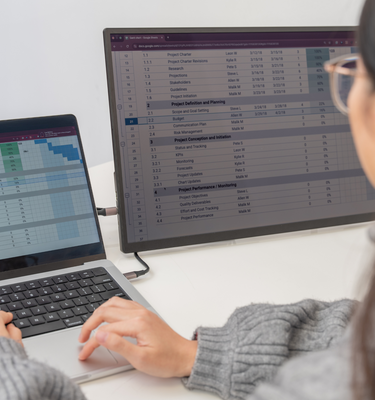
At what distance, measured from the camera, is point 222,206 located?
893mm

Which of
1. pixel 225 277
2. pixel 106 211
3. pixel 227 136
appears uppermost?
pixel 227 136

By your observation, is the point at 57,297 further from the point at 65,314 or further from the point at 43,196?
the point at 43,196

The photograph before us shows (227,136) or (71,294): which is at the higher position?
(227,136)

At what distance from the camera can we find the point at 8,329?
55 centimetres

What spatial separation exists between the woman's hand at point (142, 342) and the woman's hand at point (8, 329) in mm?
81

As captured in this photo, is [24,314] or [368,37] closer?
[368,37]

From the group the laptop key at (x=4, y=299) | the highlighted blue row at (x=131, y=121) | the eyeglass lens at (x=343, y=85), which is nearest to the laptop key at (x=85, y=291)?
the laptop key at (x=4, y=299)

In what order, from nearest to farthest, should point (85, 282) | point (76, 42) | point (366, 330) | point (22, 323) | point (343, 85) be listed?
point (366, 330)
point (343, 85)
point (22, 323)
point (85, 282)
point (76, 42)

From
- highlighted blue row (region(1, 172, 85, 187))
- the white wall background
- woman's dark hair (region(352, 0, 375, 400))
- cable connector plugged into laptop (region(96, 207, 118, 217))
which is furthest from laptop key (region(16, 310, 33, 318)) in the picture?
the white wall background

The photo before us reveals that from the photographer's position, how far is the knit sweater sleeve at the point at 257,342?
0.48 metres

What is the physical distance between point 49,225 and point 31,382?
1.36 ft

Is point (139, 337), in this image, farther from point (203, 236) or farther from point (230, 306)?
point (203, 236)

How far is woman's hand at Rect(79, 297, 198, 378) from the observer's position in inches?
19.2

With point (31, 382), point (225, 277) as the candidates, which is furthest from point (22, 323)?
point (225, 277)
